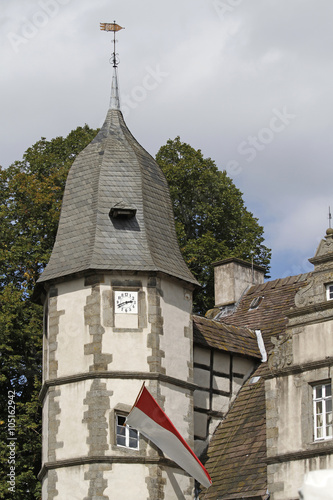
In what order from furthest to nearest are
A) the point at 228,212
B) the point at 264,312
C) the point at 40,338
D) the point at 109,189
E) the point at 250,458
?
the point at 228,212
the point at 40,338
the point at 264,312
the point at 109,189
the point at 250,458

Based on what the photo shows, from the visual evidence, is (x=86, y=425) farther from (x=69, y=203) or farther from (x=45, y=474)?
(x=69, y=203)

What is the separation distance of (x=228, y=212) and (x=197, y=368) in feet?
42.6

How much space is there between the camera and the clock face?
56.3 feet

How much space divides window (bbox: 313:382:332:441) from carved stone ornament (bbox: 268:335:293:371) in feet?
2.31

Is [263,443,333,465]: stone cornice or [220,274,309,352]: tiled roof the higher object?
→ [220,274,309,352]: tiled roof

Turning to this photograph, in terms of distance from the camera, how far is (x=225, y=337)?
19906 mm

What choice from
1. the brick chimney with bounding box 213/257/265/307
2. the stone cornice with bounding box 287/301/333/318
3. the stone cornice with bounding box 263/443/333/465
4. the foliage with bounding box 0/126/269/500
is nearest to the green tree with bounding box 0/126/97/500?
the foliage with bounding box 0/126/269/500

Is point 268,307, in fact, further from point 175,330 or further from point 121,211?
point 121,211

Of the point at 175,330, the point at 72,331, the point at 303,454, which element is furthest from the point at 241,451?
the point at 72,331

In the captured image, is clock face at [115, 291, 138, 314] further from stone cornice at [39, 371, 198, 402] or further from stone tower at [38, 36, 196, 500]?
stone cornice at [39, 371, 198, 402]

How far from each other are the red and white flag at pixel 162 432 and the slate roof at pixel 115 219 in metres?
2.55

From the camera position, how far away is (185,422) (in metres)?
17.4

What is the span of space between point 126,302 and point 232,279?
6758mm

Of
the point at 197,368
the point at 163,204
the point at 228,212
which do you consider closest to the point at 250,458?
the point at 197,368
